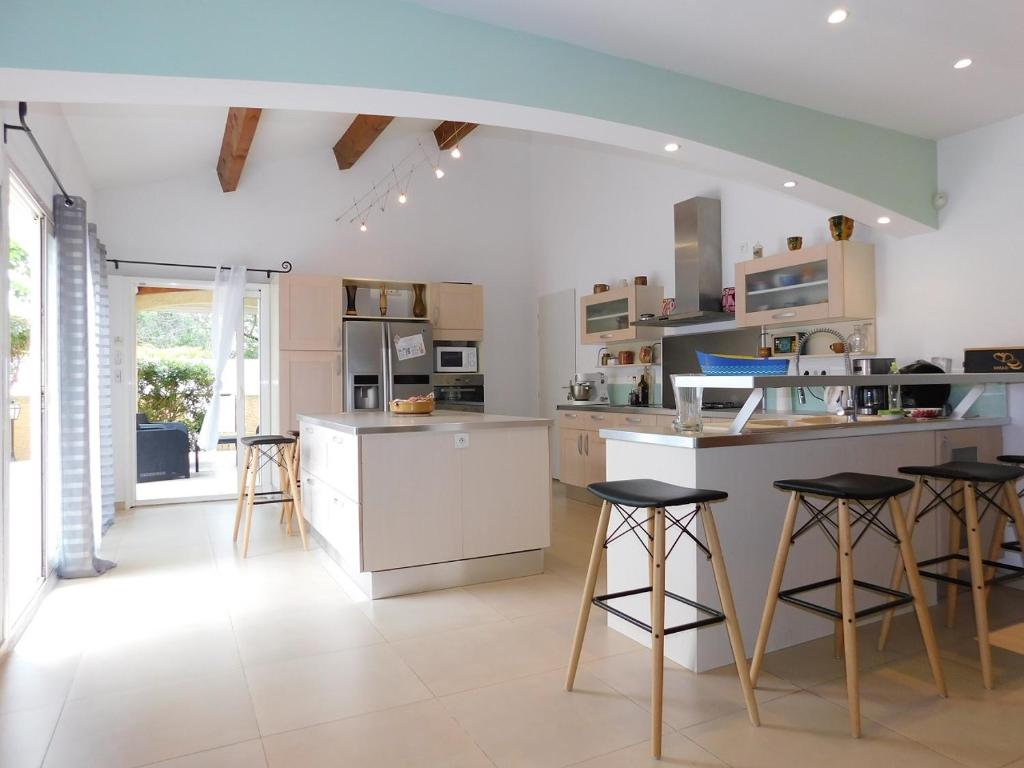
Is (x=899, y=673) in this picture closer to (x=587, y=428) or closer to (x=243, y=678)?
(x=243, y=678)

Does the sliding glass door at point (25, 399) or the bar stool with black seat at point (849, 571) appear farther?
the sliding glass door at point (25, 399)

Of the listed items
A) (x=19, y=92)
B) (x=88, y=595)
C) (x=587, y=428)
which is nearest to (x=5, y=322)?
(x=19, y=92)

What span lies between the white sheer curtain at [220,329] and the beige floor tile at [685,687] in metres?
4.88

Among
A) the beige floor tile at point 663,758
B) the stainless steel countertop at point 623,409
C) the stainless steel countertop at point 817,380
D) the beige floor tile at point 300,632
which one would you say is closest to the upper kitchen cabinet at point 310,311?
the stainless steel countertop at point 623,409

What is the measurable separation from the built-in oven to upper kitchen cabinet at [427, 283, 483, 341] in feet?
1.36

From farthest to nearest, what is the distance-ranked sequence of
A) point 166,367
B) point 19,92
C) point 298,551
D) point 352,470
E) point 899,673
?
1. point 166,367
2. point 298,551
3. point 352,470
4. point 899,673
5. point 19,92

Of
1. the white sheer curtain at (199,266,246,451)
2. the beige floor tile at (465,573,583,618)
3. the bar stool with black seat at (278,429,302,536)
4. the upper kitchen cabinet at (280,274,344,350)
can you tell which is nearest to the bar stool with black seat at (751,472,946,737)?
the beige floor tile at (465,573,583,618)

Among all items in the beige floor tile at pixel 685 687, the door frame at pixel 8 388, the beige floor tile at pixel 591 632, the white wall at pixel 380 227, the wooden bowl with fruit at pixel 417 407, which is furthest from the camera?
the white wall at pixel 380 227

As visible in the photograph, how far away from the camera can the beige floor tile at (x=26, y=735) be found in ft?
6.66

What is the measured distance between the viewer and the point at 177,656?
2.79 m

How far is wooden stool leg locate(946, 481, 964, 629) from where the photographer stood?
299 cm

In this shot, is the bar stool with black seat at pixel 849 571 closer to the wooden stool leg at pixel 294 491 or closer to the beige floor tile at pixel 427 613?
the beige floor tile at pixel 427 613

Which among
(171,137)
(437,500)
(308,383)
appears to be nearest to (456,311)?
(308,383)

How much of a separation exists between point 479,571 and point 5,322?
2484mm
